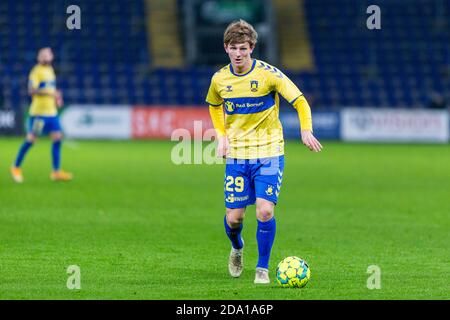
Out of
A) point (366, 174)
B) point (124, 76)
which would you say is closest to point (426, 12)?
point (124, 76)

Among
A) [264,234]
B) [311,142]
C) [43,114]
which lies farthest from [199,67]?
[311,142]

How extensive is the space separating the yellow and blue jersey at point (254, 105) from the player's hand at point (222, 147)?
0.22 ft

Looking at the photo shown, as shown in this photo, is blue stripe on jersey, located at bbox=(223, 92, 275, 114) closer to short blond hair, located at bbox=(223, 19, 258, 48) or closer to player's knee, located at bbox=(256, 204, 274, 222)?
short blond hair, located at bbox=(223, 19, 258, 48)

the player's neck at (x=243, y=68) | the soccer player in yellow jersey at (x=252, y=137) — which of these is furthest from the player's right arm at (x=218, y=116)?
the player's neck at (x=243, y=68)

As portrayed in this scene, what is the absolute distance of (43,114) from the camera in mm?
19812

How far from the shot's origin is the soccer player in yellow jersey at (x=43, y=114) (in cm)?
1961

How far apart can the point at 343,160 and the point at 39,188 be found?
10435 millimetres

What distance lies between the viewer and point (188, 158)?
29.2 m

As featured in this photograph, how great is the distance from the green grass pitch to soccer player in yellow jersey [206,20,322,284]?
528 millimetres

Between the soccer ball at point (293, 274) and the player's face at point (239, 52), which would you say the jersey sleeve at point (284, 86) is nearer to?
the player's face at point (239, 52)

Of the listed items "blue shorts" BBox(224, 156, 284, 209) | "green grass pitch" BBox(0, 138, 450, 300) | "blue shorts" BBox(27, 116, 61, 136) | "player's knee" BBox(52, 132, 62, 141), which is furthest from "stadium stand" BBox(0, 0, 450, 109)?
"blue shorts" BBox(224, 156, 284, 209)

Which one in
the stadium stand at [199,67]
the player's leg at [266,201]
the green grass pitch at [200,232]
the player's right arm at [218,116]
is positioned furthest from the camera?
the stadium stand at [199,67]

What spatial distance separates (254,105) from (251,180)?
67cm

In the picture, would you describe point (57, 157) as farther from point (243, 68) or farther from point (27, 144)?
point (243, 68)
